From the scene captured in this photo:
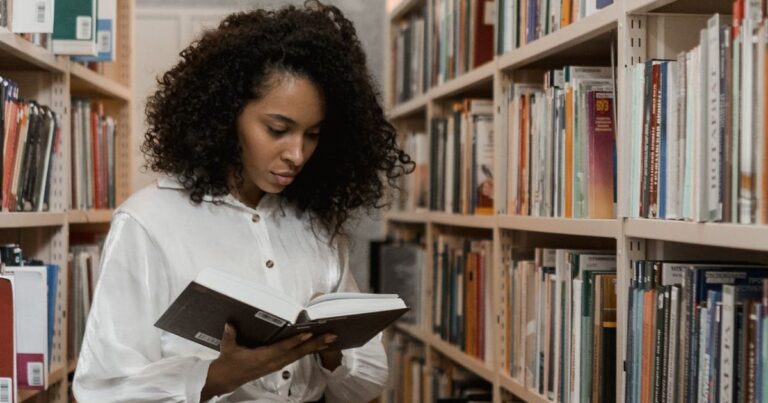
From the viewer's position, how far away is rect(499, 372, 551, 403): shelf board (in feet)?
6.79

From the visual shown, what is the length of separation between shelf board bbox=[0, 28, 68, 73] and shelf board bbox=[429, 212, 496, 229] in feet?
3.66

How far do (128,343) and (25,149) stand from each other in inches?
25.4

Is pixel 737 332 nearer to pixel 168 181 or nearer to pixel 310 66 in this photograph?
pixel 310 66

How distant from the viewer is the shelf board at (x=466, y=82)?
248cm

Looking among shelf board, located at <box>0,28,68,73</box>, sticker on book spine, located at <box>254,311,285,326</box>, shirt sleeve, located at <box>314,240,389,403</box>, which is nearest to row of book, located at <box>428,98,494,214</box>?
shirt sleeve, located at <box>314,240,389,403</box>

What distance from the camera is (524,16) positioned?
2.26 metres

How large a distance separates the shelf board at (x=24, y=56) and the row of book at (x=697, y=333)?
4.10 ft

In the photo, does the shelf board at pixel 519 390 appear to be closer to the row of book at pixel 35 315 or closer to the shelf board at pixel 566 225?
the shelf board at pixel 566 225

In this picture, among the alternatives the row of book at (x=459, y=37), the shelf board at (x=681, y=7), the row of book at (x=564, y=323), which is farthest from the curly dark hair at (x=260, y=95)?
the row of book at (x=459, y=37)

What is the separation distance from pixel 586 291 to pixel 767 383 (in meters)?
0.63

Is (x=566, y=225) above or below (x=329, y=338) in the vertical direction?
above

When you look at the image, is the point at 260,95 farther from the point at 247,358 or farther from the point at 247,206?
the point at 247,358

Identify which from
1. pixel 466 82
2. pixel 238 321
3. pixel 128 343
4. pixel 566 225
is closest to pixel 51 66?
pixel 128 343

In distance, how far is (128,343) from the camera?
1632 millimetres
